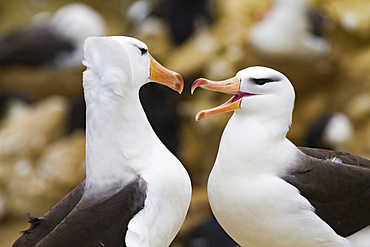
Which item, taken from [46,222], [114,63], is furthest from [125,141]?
[46,222]

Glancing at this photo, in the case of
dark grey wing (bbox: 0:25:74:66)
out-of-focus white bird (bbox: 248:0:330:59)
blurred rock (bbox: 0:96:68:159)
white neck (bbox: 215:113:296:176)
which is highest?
white neck (bbox: 215:113:296:176)

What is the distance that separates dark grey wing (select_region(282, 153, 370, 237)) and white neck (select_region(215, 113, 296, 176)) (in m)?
0.11

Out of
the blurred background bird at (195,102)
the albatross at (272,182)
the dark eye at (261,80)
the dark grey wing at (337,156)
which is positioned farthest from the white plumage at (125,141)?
the blurred background bird at (195,102)

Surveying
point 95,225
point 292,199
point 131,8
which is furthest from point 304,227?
point 131,8

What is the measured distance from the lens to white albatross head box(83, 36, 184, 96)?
3066 millimetres

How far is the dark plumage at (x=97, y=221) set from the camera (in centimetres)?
292

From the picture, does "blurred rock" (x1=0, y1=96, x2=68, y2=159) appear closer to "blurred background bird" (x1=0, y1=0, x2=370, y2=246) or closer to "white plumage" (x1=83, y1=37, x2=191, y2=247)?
"blurred background bird" (x1=0, y1=0, x2=370, y2=246)

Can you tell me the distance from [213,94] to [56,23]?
10.2 ft

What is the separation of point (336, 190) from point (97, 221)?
118 centimetres

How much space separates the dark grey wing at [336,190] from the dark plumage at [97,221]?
763 mm

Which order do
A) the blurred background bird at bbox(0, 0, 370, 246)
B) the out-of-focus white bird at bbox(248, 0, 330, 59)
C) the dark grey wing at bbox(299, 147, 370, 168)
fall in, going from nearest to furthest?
1. the dark grey wing at bbox(299, 147, 370, 168)
2. the blurred background bird at bbox(0, 0, 370, 246)
3. the out-of-focus white bird at bbox(248, 0, 330, 59)

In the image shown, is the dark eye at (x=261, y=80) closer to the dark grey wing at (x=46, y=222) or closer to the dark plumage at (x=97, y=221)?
the dark plumage at (x=97, y=221)

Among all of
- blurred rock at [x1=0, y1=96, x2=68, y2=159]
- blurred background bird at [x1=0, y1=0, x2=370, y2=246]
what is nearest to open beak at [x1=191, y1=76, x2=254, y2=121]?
blurred background bird at [x1=0, y1=0, x2=370, y2=246]

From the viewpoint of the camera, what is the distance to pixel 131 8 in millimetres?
13414
